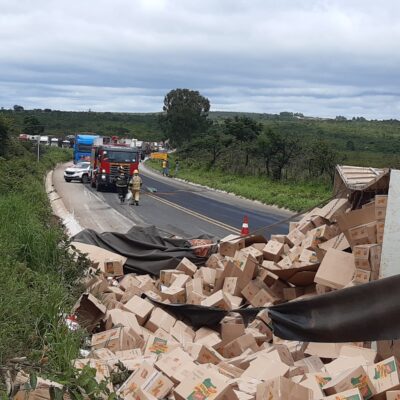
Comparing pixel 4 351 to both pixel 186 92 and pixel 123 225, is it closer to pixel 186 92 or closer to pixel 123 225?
pixel 123 225

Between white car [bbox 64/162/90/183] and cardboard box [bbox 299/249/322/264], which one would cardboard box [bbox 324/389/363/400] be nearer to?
cardboard box [bbox 299/249/322/264]

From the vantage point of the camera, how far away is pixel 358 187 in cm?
998

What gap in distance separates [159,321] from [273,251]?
270 cm

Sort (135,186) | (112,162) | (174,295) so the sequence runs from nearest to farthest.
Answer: (174,295), (135,186), (112,162)

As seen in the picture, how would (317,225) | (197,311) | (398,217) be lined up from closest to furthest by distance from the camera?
(398,217), (197,311), (317,225)

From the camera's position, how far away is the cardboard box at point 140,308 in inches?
344

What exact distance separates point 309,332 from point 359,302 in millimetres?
805

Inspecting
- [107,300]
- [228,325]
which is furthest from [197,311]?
[107,300]

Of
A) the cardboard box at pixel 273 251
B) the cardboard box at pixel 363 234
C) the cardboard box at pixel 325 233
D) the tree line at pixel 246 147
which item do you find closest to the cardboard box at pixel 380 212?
the cardboard box at pixel 363 234

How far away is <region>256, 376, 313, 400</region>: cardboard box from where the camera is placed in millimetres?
5371

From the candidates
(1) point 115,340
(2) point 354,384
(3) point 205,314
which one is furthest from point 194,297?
(2) point 354,384

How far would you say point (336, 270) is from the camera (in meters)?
8.21

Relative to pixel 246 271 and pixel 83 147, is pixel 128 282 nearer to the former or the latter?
pixel 246 271

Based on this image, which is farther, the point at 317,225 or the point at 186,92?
the point at 186,92
